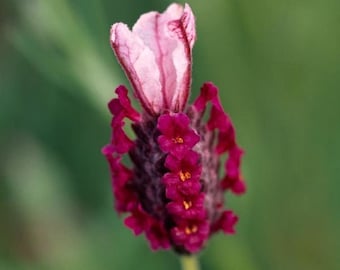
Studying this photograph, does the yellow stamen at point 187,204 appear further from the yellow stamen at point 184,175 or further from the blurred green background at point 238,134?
the blurred green background at point 238,134

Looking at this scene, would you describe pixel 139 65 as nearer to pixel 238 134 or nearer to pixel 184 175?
pixel 184 175

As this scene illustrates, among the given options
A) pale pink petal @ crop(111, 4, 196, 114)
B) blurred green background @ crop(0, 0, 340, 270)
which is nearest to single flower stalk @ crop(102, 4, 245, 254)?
pale pink petal @ crop(111, 4, 196, 114)

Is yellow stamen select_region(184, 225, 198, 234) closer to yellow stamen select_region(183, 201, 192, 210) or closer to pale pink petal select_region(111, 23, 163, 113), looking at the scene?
yellow stamen select_region(183, 201, 192, 210)

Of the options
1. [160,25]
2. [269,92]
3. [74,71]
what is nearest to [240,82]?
[269,92]

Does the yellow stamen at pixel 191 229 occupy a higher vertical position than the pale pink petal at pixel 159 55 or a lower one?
lower

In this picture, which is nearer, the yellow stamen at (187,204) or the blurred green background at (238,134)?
the yellow stamen at (187,204)

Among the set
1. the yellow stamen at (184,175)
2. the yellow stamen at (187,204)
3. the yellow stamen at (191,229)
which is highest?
the yellow stamen at (184,175)

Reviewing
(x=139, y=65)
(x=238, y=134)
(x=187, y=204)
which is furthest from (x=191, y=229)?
(x=238, y=134)

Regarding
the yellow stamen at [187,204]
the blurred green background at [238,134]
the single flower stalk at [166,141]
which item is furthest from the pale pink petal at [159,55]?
the blurred green background at [238,134]

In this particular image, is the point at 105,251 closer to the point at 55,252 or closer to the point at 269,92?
the point at 55,252
